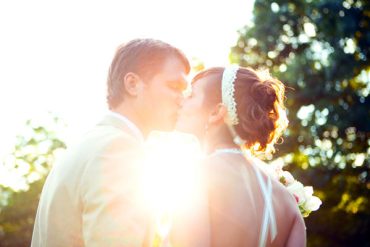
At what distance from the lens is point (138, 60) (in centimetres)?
301

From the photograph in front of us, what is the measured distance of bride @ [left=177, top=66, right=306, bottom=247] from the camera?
11.1ft

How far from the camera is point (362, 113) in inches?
797

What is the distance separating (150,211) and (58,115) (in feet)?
107

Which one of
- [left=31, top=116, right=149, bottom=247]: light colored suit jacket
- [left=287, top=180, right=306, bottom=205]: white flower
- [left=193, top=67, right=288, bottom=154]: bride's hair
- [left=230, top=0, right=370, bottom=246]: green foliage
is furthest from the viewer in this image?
[left=230, top=0, right=370, bottom=246]: green foliage

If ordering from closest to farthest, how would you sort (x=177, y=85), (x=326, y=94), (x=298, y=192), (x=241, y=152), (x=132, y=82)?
1. (x=132, y=82)
2. (x=177, y=85)
3. (x=241, y=152)
4. (x=298, y=192)
5. (x=326, y=94)

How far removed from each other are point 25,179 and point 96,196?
107ft

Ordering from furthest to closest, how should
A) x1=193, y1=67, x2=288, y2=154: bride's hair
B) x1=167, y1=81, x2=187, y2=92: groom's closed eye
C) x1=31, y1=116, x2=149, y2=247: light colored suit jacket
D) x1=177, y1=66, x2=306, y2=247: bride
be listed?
1. x1=193, y1=67, x2=288, y2=154: bride's hair
2. x1=177, y1=66, x2=306, y2=247: bride
3. x1=167, y1=81, x2=187, y2=92: groom's closed eye
4. x1=31, y1=116, x2=149, y2=247: light colored suit jacket

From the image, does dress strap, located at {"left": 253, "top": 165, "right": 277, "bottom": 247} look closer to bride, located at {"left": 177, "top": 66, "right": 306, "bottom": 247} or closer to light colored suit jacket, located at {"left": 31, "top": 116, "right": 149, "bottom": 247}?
bride, located at {"left": 177, "top": 66, "right": 306, "bottom": 247}


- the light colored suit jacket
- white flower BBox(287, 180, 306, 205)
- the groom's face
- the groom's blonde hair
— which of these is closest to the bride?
white flower BBox(287, 180, 306, 205)

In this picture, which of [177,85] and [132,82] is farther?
[177,85]

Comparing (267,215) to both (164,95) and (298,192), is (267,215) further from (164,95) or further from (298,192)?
(164,95)

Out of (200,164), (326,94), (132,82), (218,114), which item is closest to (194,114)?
(218,114)

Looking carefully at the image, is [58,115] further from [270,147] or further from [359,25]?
[270,147]

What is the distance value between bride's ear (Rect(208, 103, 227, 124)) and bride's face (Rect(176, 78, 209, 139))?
0.04 m
